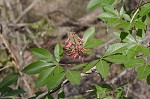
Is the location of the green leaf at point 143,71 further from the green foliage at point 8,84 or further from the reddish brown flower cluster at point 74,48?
the green foliage at point 8,84

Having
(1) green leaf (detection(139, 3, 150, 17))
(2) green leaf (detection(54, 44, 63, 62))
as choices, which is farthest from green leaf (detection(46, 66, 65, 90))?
(1) green leaf (detection(139, 3, 150, 17))

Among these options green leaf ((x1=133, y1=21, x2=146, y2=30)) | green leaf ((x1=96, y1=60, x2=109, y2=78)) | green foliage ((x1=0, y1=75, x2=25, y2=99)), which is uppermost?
green leaf ((x1=133, y1=21, x2=146, y2=30))

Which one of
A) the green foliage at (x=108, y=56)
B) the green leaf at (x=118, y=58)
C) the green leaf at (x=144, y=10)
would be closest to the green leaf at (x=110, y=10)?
the green foliage at (x=108, y=56)

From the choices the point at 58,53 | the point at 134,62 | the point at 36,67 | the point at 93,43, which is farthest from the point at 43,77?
the point at 134,62

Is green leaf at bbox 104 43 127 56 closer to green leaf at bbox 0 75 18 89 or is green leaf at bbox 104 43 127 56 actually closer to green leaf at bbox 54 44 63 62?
green leaf at bbox 54 44 63 62

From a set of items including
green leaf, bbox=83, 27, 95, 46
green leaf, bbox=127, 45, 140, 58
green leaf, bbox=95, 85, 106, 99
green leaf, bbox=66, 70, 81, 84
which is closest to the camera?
green leaf, bbox=66, 70, 81, 84

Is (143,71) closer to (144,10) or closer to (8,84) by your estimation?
(144,10)
